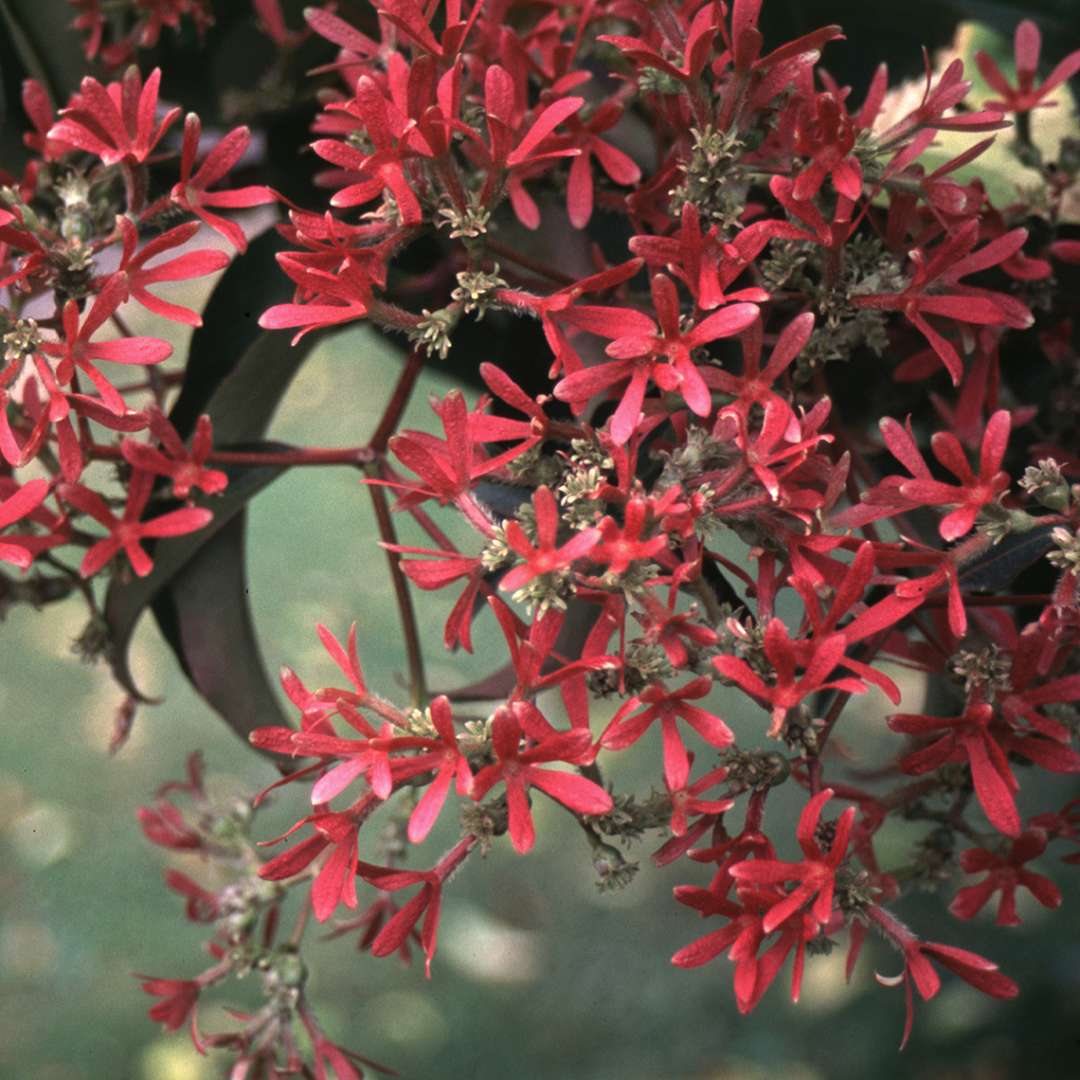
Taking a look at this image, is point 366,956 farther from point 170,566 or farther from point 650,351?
point 650,351

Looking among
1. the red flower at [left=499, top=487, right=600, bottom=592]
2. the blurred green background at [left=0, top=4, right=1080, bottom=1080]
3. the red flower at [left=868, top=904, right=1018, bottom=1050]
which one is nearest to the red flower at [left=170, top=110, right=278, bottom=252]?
the red flower at [left=499, top=487, right=600, bottom=592]

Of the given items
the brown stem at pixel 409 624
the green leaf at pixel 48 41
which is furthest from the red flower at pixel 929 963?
the green leaf at pixel 48 41

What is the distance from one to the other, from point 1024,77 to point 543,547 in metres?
0.26

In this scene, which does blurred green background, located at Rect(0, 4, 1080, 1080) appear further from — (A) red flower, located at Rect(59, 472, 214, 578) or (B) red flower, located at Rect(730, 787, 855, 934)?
(B) red flower, located at Rect(730, 787, 855, 934)

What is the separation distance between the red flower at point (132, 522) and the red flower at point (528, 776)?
0.36ft

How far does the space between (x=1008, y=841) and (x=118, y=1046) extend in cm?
78

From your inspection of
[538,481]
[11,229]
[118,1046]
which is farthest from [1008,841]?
[118,1046]

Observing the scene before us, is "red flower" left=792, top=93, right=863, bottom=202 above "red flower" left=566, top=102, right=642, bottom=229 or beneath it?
above

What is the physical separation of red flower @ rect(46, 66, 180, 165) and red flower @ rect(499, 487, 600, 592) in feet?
0.47

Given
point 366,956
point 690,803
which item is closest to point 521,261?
point 690,803

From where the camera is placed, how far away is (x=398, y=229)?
284 mm

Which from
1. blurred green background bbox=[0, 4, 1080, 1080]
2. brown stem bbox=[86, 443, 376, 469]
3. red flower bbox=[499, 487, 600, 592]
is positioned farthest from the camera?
blurred green background bbox=[0, 4, 1080, 1080]

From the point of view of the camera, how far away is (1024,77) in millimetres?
394

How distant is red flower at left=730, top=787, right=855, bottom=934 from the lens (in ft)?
0.83
